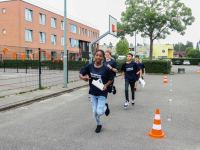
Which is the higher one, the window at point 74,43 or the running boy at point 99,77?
the window at point 74,43

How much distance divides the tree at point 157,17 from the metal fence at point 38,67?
14.3 metres

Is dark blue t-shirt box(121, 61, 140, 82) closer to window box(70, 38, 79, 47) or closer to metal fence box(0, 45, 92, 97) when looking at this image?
metal fence box(0, 45, 92, 97)

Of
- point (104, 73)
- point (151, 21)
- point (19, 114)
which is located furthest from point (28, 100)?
point (151, 21)

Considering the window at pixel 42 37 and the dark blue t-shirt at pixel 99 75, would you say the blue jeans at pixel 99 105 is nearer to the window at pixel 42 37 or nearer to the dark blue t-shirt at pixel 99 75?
the dark blue t-shirt at pixel 99 75

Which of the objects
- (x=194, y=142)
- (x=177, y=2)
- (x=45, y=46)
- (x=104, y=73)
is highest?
(x=177, y=2)

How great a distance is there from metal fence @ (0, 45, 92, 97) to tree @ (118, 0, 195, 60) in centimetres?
1432

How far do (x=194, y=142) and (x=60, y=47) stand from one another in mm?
37313

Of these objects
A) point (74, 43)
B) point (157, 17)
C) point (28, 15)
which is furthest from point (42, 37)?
point (157, 17)

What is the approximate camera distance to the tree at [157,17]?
1061 inches

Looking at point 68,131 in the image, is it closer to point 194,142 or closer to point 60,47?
point 194,142

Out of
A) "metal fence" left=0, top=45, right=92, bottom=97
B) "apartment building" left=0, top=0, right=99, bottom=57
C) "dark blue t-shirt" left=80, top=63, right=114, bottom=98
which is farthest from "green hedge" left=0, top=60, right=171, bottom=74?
"apartment building" left=0, top=0, right=99, bottom=57

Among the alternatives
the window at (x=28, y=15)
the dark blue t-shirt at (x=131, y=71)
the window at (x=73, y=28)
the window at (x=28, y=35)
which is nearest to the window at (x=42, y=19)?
the window at (x=28, y=15)

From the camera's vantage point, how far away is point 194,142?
403cm

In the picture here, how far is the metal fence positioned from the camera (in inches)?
428
